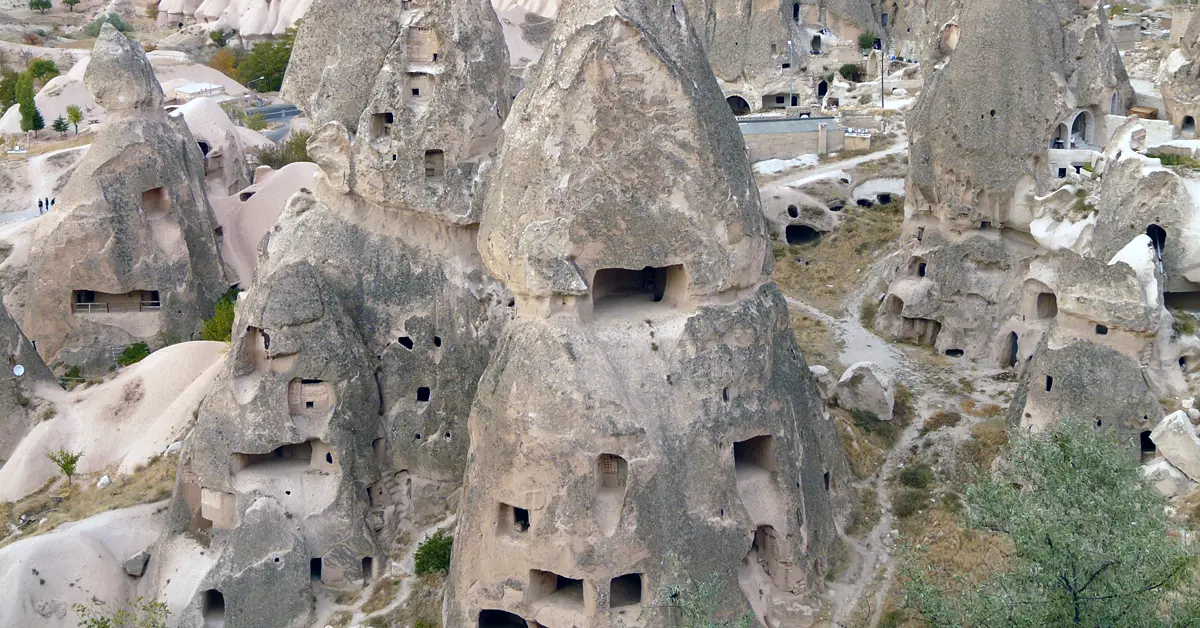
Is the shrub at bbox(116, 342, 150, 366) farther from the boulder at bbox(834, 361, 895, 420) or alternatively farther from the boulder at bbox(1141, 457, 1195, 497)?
the boulder at bbox(1141, 457, 1195, 497)

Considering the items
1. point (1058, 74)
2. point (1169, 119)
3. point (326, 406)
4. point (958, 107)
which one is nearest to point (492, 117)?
point (326, 406)

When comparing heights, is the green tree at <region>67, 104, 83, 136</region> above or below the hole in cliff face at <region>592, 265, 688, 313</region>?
above

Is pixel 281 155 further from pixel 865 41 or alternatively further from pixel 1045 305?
pixel 1045 305

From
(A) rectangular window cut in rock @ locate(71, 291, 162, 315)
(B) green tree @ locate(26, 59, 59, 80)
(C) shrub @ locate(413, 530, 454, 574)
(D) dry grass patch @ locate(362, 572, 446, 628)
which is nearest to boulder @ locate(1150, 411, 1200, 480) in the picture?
(C) shrub @ locate(413, 530, 454, 574)

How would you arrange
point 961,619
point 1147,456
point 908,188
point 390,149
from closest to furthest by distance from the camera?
point 961,619, point 1147,456, point 390,149, point 908,188

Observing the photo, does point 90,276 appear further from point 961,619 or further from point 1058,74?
point 961,619

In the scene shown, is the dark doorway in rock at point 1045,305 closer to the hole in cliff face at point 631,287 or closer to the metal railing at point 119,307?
the hole in cliff face at point 631,287
